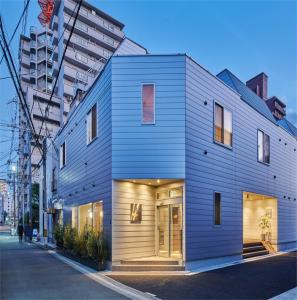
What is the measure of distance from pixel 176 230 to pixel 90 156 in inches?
215

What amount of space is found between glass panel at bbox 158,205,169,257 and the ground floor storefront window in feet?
8.21

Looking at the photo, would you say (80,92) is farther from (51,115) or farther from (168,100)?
(51,115)

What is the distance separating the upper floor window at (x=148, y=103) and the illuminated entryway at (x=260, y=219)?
10213 mm

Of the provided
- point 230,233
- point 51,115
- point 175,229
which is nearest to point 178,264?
point 175,229

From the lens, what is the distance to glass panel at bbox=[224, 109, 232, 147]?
51.1ft

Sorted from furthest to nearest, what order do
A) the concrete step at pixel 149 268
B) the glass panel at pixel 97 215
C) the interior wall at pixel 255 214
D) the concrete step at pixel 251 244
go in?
1. the interior wall at pixel 255 214
2. the concrete step at pixel 251 244
3. the glass panel at pixel 97 215
4. the concrete step at pixel 149 268

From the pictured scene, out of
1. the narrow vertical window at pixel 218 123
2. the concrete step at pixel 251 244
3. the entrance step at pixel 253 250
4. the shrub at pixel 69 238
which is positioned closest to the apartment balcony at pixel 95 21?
the shrub at pixel 69 238

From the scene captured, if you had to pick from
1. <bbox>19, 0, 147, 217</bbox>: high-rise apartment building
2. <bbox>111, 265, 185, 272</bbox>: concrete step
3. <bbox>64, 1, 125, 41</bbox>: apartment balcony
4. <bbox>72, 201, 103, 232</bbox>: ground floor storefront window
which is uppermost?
<bbox>64, 1, 125, 41</bbox>: apartment balcony

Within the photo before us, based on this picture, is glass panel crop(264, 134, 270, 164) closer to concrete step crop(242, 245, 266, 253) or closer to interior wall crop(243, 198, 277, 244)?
interior wall crop(243, 198, 277, 244)

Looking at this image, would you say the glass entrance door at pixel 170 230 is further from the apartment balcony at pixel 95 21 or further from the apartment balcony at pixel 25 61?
the apartment balcony at pixel 25 61

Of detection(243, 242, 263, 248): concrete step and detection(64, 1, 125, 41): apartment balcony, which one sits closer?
detection(243, 242, 263, 248): concrete step

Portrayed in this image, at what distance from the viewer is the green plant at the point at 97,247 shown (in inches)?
493

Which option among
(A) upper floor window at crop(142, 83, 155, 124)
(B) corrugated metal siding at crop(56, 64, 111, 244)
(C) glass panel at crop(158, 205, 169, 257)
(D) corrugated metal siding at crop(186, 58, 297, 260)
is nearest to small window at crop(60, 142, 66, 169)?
(B) corrugated metal siding at crop(56, 64, 111, 244)

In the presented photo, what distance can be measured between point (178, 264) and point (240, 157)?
665 centimetres
